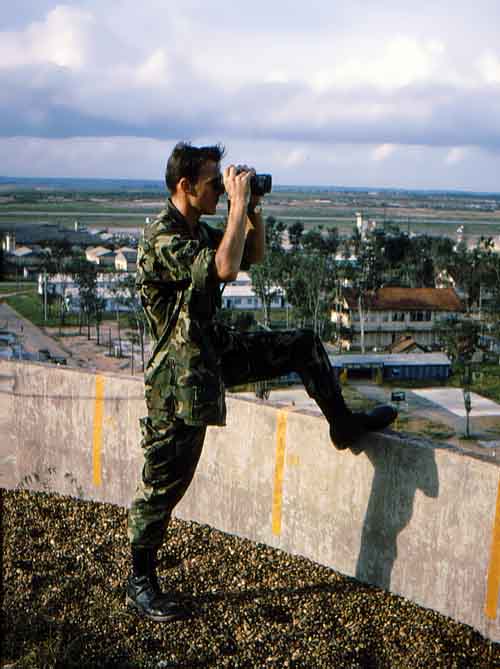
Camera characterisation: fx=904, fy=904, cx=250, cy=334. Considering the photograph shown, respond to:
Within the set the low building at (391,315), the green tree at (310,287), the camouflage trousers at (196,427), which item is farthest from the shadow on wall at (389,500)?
the low building at (391,315)

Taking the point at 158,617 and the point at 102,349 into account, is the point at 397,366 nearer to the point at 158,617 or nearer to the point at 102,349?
the point at 102,349

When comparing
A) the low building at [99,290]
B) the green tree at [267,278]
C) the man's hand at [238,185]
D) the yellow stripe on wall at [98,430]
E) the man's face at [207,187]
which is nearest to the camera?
the man's hand at [238,185]

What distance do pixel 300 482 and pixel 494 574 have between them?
901 mm

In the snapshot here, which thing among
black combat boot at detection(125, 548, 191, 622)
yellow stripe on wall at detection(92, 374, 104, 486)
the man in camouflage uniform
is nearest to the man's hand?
the man in camouflage uniform

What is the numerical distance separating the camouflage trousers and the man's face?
16.1 inches

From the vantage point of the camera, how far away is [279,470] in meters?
3.62

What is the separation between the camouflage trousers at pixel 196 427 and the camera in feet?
9.37

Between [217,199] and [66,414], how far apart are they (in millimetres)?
1976

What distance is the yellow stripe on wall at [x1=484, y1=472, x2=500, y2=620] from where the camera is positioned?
9.39 ft

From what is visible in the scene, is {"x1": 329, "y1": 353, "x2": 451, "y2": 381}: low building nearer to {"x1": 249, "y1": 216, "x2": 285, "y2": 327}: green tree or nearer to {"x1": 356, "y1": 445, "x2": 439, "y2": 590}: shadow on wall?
{"x1": 249, "y1": 216, "x2": 285, "y2": 327}: green tree

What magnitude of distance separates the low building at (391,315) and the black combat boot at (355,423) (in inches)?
1474

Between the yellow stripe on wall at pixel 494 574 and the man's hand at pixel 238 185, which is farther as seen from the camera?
the yellow stripe on wall at pixel 494 574

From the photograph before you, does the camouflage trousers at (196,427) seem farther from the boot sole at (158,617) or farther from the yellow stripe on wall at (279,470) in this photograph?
the yellow stripe on wall at (279,470)

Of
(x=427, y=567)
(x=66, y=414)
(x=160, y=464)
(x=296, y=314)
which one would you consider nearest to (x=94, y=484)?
(x=66, y=414)
